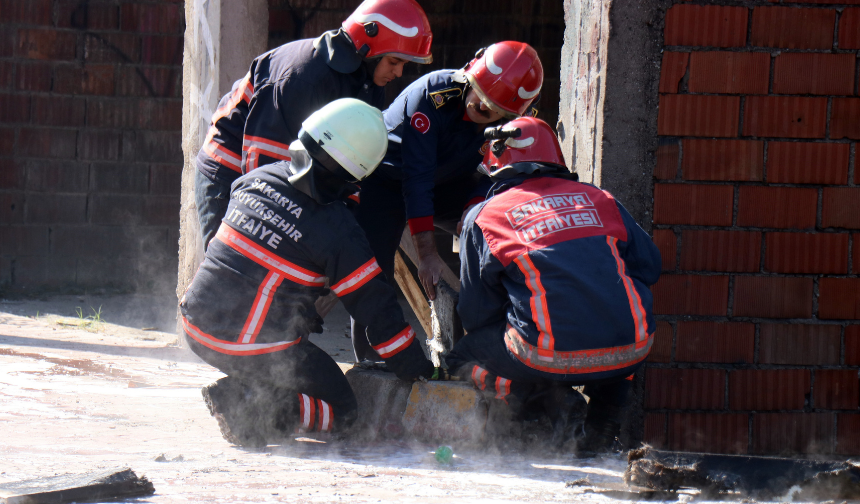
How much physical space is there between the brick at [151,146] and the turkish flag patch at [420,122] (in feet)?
15.0

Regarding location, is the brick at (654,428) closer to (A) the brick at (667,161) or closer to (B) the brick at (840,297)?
(B) the brick at (840,297)

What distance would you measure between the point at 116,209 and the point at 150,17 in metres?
1.84

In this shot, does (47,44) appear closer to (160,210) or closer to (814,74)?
(160,210)

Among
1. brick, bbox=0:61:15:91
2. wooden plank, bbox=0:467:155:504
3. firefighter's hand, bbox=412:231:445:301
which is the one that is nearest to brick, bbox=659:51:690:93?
firefighter's hand, bbox=412:231:445:301

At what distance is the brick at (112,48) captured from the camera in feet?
25.1

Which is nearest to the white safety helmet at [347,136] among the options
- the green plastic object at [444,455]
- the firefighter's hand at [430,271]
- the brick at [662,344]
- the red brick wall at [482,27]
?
the firefighter's hand at [430,271]

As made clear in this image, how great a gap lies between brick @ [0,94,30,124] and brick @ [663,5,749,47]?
20.6 feet

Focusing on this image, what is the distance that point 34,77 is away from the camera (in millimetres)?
7570

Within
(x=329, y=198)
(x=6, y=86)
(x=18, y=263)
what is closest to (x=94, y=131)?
(x=6, y=86)

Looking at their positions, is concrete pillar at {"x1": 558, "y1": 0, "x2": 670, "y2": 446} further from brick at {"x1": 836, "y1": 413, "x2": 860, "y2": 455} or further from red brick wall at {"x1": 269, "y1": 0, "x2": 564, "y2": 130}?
red brick wall at {"x1": 269, "y1": 0, "x2": 564, "y2": 130}

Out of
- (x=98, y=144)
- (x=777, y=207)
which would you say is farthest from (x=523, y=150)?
(x=98, y=144)

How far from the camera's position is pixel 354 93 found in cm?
382

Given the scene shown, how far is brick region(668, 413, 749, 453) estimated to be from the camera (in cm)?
364

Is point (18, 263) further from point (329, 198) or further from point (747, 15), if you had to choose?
point (747, 15)
